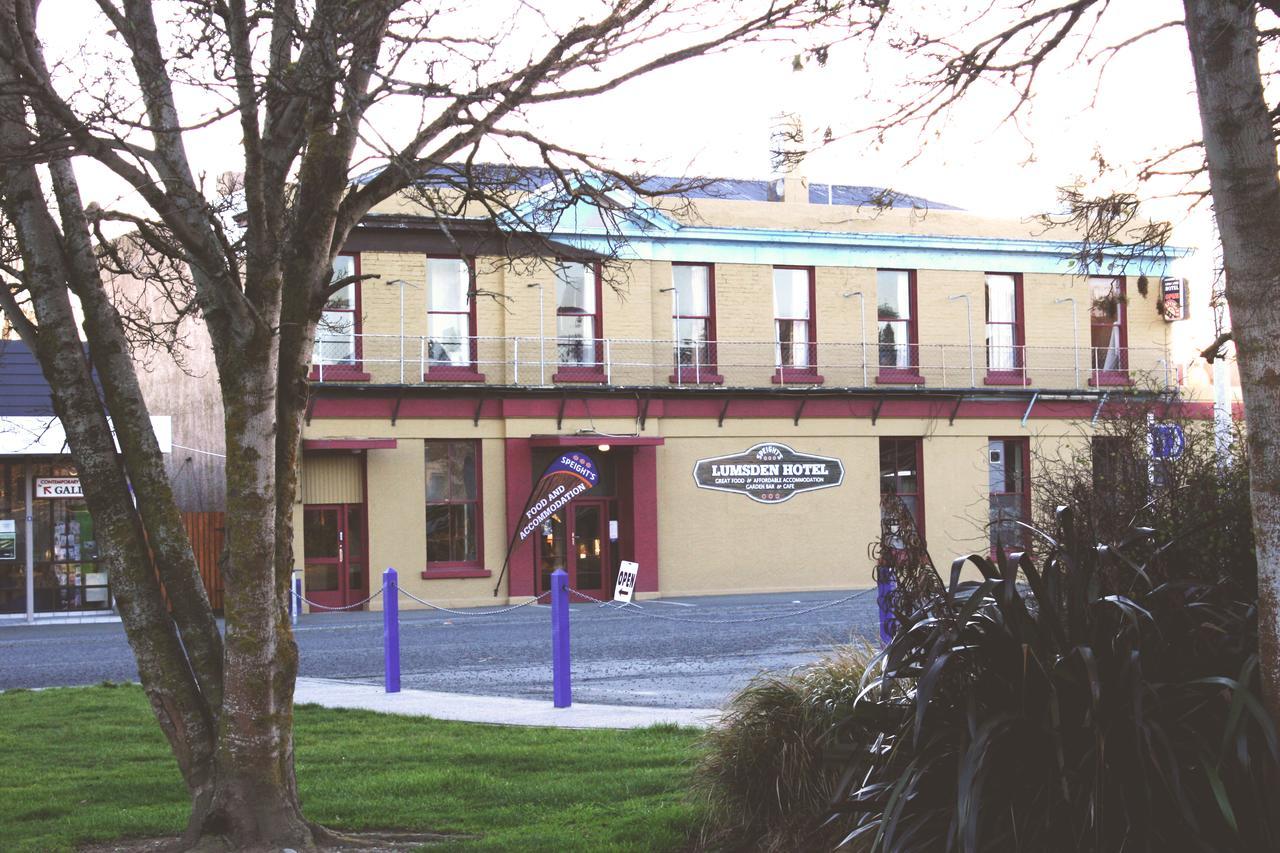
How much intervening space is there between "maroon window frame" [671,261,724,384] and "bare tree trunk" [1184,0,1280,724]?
26.6 m

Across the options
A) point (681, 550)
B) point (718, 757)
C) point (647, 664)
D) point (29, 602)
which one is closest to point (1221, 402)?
point (647, 664)

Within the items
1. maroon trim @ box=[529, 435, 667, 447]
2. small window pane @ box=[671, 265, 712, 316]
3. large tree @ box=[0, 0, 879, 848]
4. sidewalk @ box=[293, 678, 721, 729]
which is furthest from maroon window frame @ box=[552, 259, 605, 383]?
large tree @ box=[0, 0, 879, 848]

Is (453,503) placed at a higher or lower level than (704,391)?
lower

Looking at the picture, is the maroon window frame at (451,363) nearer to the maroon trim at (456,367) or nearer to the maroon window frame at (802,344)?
the maroon trim at (456,367)

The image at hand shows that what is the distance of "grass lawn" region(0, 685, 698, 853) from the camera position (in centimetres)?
730

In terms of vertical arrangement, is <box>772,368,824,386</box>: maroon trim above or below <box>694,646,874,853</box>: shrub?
above

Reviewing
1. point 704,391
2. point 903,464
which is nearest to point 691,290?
point 704,391

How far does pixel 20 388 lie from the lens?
27156mm

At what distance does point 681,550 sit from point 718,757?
24963mm

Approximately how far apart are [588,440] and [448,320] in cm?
389

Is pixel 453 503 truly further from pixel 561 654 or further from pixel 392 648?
pixel 561 654

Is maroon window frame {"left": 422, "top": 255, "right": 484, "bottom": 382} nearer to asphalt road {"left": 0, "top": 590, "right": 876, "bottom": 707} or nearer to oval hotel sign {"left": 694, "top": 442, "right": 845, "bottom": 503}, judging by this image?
asphalt road {"left": 0, "top": 590, "right": 876, "bottom": 707}

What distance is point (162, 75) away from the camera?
6.91 metres

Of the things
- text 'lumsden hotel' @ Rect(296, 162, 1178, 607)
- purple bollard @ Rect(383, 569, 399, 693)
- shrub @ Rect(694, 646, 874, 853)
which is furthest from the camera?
text 'lumsden hotel' @ Rect(296, 162, 1178, 607)
